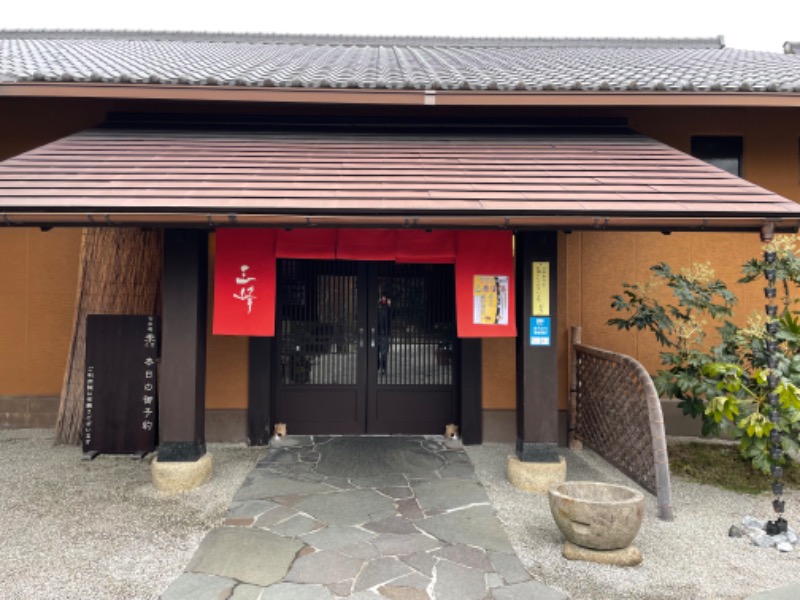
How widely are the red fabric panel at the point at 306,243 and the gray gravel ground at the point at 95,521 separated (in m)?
2.66

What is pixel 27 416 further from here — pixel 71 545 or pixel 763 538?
pixel 763 538

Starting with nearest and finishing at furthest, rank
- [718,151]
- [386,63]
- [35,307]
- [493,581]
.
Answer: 1. [493,581]
2. [35,307]
3. [718,151]
4. [386,63]

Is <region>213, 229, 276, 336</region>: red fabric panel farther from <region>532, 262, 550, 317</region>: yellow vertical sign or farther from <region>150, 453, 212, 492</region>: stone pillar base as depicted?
<region>532, 262, 550, 317</region>: yellow vertical sign

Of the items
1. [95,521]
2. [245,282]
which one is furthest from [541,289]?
[95,521]

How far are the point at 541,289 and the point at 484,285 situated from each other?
0.64 m

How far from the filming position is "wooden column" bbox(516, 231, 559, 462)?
591 cm

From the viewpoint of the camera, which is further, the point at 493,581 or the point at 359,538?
the point at 359,538

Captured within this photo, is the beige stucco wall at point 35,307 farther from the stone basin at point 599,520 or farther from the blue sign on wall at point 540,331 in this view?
the stone basin at point 599,520

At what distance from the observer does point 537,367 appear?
234 inches

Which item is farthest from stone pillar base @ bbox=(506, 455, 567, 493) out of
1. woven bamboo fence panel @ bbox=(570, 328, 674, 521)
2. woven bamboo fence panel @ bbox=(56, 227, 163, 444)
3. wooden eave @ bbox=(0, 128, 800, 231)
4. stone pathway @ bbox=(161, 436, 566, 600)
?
woven bamboo fence panel @ bbox=(56, 227, 163, 444)

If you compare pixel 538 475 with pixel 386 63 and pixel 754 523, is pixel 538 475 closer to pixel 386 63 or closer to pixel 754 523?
pixel 754 523

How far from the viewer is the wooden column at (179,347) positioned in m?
5.79

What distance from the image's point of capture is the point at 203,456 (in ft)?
19.6

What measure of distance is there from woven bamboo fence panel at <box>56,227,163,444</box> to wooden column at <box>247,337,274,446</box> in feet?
4.88
